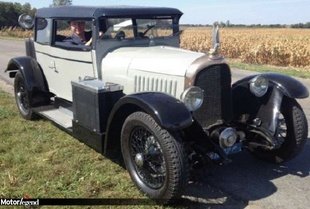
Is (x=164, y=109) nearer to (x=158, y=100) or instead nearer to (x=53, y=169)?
(x=158, y=100)

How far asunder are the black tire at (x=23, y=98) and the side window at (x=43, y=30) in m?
0.73

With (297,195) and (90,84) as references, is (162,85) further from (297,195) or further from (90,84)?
(297,195)

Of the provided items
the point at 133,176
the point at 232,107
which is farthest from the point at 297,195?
the point at 133,176

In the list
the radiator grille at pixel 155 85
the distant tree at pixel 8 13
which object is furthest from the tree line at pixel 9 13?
the radiator grille at pixel 155 85

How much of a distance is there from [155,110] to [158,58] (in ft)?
3.54

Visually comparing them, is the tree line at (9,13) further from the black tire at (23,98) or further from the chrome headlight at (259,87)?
the chrome headlight at (259,87)

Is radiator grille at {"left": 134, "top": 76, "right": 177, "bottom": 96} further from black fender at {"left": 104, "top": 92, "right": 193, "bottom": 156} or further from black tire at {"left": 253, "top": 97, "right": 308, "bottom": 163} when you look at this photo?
black tire at {"left": 253, "top": 97, "right": 308, "bottom": 163}

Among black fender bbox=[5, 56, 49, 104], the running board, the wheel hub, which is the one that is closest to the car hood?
the wheel hub

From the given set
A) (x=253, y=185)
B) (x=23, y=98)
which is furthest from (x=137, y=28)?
(x=23, y=98)

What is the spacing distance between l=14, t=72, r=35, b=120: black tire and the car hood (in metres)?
2.21

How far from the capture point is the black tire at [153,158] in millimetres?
3732

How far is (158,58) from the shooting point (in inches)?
186

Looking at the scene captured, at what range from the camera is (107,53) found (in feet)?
17.4

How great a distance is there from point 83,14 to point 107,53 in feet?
2.03
